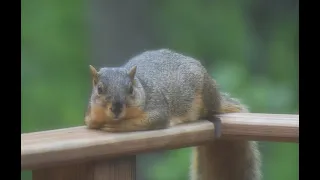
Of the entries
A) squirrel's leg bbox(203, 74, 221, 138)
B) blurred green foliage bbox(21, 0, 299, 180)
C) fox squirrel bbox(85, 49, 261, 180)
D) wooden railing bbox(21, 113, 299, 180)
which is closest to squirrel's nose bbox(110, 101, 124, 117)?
fox squirrel bbox(85, 49, 261, 180)

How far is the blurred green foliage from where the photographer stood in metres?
3.52

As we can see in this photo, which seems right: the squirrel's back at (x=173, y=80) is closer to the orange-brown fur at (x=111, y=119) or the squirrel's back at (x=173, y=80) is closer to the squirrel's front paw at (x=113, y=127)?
the orange-brown fur at (x=111, y=119)

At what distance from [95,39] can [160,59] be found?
1504 millimetres

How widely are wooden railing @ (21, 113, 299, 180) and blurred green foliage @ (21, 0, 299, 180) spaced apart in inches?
53.0

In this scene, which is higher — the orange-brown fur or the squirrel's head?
the squirrel's head

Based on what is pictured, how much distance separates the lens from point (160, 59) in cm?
233

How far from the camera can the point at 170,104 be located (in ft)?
7.26

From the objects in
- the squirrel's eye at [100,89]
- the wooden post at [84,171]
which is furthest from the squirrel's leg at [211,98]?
the wooden post at [84,171]

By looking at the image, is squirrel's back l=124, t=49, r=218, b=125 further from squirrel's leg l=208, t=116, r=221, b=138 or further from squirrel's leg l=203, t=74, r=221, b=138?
squirrel's leg l=208, t=116, r=221, b=138

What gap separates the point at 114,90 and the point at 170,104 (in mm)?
422

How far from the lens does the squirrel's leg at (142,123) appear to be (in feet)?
5.66

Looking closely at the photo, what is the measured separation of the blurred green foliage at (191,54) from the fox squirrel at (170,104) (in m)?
0.95

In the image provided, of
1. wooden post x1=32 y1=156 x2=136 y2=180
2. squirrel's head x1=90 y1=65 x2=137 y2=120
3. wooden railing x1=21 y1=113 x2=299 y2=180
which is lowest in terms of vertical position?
wooden post x1=32 y1=156 x2=136 y2=180
